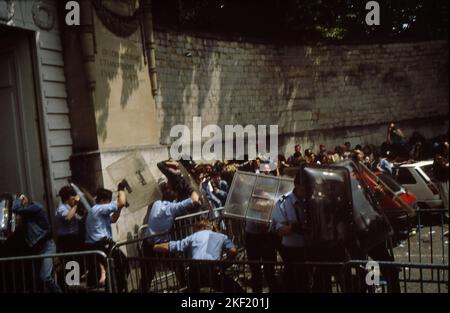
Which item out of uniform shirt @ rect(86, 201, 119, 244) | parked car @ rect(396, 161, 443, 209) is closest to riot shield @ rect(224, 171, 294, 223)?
uniform shirt @ rect(86, 201, 119, 244)

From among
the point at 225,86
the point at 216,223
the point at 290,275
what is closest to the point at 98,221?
the point at 216,223

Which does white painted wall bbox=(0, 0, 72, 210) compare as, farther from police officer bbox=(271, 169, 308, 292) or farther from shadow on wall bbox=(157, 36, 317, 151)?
police officer bbox=(271, 169, 308, 292)

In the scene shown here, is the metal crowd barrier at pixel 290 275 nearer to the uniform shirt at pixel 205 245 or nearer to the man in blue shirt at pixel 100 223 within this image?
the uniform shirt at pixel 205 245

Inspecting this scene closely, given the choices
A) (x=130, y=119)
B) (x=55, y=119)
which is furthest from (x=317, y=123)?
(x=55, y=119)

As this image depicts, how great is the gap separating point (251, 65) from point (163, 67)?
14.4 feet

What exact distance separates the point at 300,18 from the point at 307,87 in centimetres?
254

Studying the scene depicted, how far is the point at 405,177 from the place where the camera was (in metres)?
12.0

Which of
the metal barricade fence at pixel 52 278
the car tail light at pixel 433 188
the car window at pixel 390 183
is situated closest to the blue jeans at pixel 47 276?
the metal barricade fence at pixel 52 278

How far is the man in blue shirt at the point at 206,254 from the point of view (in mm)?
5281

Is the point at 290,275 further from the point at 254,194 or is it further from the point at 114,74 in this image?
the point at 114,74

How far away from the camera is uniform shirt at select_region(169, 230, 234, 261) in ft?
19.7

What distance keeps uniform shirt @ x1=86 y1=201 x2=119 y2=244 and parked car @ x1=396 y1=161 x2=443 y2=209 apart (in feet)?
25.5

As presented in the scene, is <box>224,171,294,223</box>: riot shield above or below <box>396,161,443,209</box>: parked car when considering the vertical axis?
above

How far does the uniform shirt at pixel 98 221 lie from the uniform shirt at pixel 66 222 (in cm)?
63
